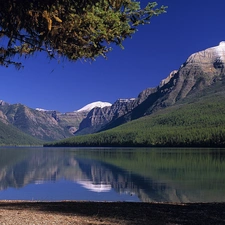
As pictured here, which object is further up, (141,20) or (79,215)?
(141,20)

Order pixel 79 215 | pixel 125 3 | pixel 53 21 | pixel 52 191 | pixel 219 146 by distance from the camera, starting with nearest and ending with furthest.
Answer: pixel 53 21, pixel 125 3, pixel 79 215, pixel 52 191, pixel 219 146

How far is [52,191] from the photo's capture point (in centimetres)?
3906

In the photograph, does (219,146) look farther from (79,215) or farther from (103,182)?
(79,215)

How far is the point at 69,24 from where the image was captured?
1145 centimetres

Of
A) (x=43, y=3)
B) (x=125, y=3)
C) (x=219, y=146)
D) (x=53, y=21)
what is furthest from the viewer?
(x=219, y=146)

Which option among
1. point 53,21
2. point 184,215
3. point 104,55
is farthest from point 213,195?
point 53,21

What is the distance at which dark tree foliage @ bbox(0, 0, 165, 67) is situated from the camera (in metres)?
10.4

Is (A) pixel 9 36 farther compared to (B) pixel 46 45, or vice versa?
(B) pixel 46 45

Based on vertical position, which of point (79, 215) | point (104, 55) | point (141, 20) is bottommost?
point (79, 215)

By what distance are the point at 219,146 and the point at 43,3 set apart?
164203mm

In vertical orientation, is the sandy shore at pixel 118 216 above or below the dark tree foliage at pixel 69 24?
below

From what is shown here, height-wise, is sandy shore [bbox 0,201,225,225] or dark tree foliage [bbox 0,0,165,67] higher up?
dark tree foliage [bbox 0,0,165,67]

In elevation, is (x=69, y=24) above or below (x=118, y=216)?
above

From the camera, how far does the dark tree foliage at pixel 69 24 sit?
34.0 ft
